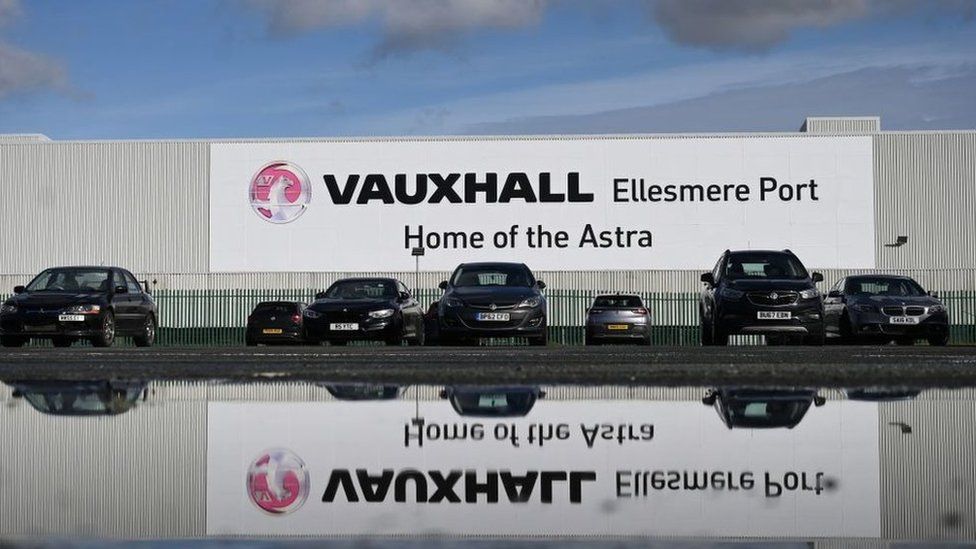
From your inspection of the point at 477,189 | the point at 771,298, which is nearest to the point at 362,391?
the point at 771,298

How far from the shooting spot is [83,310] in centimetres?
2367

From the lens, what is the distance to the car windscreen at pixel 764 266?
23.6 m

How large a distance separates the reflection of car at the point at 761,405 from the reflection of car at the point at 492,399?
119 cm

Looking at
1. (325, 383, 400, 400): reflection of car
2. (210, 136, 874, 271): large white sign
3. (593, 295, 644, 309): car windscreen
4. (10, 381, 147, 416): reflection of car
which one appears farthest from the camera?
(210, 136, 874, 271): large white sign

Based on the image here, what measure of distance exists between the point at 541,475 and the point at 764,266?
19060 millimetres

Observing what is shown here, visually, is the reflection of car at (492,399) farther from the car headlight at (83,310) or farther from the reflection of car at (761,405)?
the car headlight at (83,310)

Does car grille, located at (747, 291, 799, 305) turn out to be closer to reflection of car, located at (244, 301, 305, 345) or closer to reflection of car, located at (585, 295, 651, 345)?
reflection of car, located at (585, 295, 651, 345)

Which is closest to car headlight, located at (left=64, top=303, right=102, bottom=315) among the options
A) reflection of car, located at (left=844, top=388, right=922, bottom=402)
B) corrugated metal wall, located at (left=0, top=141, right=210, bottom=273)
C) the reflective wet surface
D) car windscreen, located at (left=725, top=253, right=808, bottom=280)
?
car windscreen, located at (left=725, top=253, right=808, bottom=280)

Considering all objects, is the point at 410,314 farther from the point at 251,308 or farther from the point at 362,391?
the point at 251,308

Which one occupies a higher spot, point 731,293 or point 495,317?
point 731,293

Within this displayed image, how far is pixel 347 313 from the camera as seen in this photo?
24.5 metres

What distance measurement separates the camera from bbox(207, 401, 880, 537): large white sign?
4254 mm

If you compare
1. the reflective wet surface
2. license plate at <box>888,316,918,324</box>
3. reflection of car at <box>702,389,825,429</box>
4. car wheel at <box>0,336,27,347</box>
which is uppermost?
license plate at <box>888,316,918,324</box>

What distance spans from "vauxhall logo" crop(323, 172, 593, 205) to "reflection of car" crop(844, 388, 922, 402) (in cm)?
3418
